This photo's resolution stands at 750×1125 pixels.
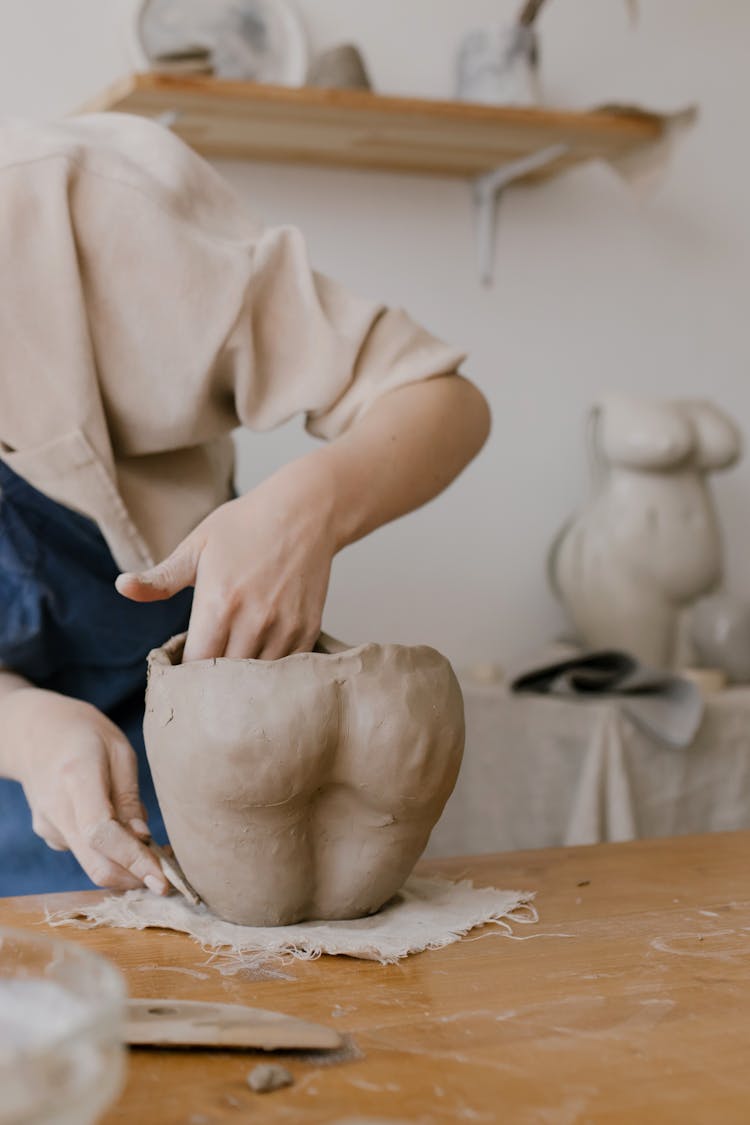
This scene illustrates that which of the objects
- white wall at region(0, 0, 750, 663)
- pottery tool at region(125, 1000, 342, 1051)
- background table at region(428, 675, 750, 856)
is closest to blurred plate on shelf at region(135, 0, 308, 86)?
white wall at region(0, 0, 750, 663)

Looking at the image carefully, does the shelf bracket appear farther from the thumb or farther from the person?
the thumb

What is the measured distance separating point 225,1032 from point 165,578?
1.03ft

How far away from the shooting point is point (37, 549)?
43.8 inches

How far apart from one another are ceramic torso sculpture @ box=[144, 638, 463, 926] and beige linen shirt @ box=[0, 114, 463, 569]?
258 millimetres

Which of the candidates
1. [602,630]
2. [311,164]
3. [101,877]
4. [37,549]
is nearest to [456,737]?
[101,877]

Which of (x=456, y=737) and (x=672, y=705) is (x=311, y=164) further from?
(x=456, y=737)

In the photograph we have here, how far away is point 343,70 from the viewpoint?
2178 millimetres

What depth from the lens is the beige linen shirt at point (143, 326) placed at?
3.30ft

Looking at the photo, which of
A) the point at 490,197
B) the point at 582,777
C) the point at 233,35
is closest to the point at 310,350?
the point at 582,777

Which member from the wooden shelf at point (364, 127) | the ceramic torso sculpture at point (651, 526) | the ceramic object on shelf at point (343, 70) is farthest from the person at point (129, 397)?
the ceramic torso sculpture at point (651, 526)

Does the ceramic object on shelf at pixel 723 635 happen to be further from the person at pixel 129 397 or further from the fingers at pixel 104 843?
the fingers at pixel 104 843

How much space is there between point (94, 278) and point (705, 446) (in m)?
1.54

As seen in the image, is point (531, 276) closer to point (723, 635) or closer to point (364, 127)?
point (364, 127)

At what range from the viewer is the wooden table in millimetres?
535
